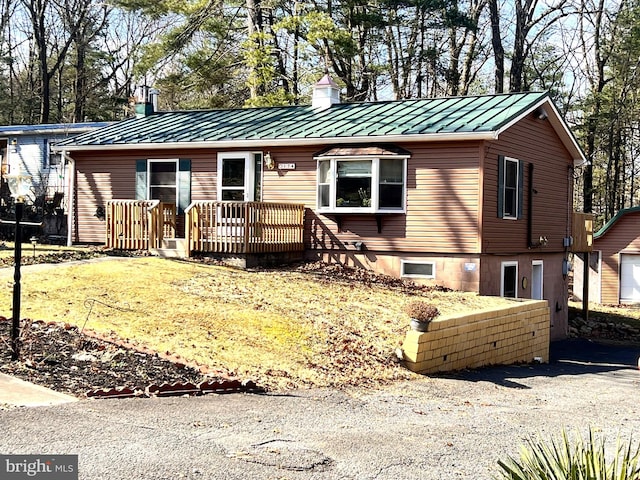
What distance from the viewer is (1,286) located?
13242mm

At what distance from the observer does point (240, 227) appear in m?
18.2

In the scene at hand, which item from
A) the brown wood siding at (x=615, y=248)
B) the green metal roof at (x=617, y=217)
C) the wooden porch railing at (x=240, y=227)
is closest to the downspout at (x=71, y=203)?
the wooden porch railing at (x=240, y=227)

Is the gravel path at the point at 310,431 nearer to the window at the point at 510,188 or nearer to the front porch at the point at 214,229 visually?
the front porch at the point at 214,229

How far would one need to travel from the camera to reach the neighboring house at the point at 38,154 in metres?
28.6

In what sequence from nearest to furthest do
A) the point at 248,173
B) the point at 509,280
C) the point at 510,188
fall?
1. the point at 510,188
2. the point at 509,280
3. the point at 248,173

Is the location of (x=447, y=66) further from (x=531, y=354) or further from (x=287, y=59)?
(x=531, y=354)

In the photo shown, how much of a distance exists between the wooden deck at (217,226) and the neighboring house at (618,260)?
49.2 ft

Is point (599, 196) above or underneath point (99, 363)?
above

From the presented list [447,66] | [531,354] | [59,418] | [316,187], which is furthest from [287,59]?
[59,418]

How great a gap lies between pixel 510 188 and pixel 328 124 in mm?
4596

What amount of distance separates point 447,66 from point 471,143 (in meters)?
20.7

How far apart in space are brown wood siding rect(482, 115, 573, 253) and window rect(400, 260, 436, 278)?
125 cm

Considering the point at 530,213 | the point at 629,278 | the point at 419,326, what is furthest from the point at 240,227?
the point at 629,278

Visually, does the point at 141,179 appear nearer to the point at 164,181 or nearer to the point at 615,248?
the point at 164,181
